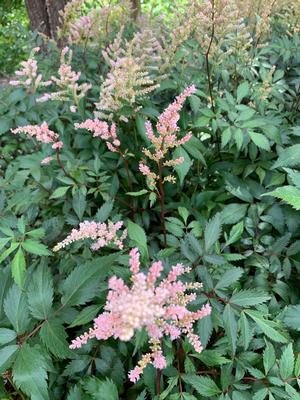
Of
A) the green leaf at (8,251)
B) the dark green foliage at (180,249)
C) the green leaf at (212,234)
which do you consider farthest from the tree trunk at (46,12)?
the green leaf at (212,234)

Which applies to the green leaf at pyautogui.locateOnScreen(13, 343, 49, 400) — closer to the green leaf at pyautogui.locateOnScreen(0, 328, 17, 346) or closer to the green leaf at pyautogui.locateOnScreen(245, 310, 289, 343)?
the green leaf at pyautogui.locateOnScreen(0, 328, 17, 346)

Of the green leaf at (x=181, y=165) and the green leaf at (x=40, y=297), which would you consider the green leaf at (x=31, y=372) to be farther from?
the green leaf at (x=181, y=165)

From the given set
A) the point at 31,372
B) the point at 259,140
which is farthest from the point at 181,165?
the point at 31,372

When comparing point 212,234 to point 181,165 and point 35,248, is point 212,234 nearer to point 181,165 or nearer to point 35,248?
point 181,165

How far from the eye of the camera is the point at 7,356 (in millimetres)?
1300

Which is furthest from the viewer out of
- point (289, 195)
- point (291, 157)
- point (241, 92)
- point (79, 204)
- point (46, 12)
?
point (46, 12)

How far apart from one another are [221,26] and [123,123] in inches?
29.5

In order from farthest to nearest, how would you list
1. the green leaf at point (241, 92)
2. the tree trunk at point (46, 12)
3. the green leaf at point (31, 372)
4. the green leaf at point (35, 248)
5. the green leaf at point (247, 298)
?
the tree trunk at point (46, 12) < the green leaf at point (241, 92) < the green leaf at point (35, 248) < the green leaf at point (247, 298) < the green leaf at point (31, 372)

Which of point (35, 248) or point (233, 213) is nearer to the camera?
point (35, 248)

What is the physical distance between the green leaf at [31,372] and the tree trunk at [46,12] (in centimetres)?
428

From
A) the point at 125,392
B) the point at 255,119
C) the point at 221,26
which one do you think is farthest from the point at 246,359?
the point at 221,26

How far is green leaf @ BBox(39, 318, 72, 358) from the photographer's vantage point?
4.28 ft

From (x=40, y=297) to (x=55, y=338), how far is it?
155 mm

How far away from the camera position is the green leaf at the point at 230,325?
4.37ft
